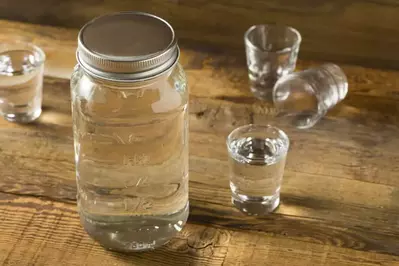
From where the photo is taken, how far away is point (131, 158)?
84cm

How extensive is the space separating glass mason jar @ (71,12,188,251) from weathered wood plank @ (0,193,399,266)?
16mm

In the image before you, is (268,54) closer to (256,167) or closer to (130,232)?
(256,167)

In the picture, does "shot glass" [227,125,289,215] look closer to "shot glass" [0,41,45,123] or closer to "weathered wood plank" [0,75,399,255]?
"weathered wood plank" [0,75,399,255]

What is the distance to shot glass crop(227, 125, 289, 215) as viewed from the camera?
2.95ft

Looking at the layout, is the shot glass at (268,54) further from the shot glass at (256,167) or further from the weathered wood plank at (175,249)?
the weathered wood plank at (175,249)

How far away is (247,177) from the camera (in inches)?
35.6

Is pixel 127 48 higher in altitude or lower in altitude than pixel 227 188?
higher

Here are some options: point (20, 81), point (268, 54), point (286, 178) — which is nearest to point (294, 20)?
point (268, 54)

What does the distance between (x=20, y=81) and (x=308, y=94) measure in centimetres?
40

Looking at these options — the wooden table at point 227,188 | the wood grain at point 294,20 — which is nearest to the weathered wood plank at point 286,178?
the wooden table at point 227,188

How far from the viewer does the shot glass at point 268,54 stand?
3.68ft

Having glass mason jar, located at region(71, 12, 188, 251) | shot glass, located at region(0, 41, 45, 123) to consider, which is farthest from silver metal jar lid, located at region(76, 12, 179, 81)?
shot glass, located at region(0, 41, 45, 123)

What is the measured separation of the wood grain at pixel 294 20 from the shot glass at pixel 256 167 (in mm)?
315

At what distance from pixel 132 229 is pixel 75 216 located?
0.09 metres
